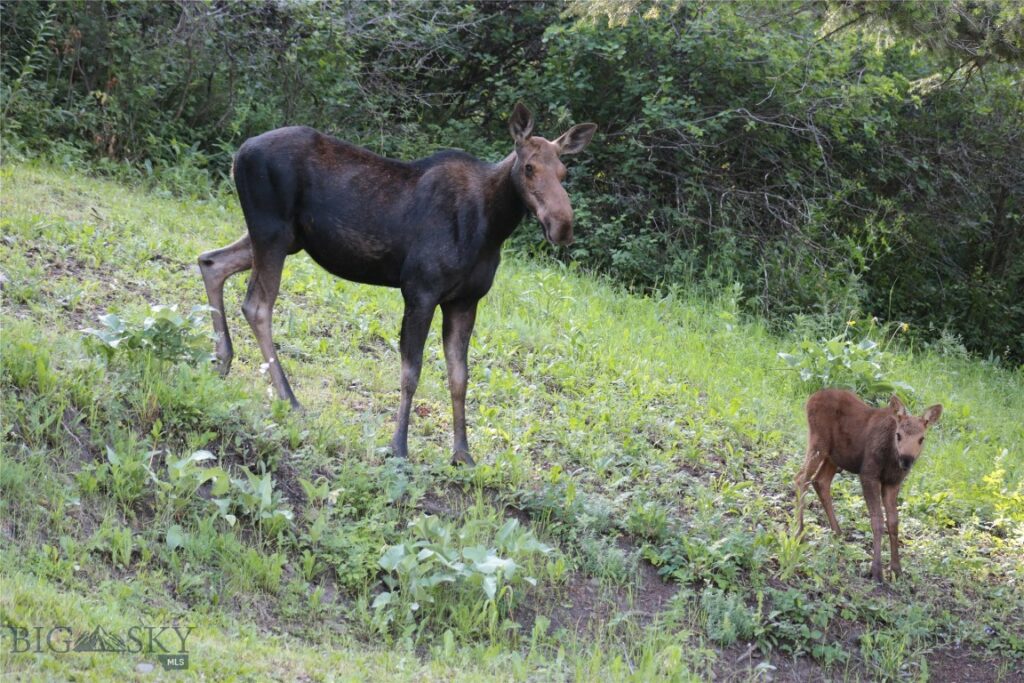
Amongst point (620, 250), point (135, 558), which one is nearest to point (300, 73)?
point (620, 250)

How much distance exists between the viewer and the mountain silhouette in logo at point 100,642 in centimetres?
497

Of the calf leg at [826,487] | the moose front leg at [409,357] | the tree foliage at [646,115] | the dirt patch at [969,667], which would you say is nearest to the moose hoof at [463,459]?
the moose front leg at [409,357]

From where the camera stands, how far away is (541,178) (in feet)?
25.7

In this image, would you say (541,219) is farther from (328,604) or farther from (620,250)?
(620,250)

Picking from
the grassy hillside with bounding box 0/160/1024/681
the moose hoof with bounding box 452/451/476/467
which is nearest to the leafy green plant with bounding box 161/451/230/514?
the grassy hillside with bounding box 0/160/1024/681

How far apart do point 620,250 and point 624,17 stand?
5.87 meters

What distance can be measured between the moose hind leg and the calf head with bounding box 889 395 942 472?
163 inches

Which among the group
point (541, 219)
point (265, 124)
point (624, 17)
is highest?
point (624, 17)

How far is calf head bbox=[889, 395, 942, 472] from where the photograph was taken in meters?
7.49

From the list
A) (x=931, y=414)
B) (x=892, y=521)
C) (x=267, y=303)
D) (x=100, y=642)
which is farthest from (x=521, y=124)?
(x=100, y=642)

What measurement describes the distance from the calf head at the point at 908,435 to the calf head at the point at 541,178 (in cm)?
250

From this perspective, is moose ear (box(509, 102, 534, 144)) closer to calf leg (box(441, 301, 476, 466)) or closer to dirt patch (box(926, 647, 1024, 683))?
calf leg (box(441, 301, 476, 466))

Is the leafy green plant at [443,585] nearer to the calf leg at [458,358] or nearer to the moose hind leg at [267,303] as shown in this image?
the calf leg at [458,358]

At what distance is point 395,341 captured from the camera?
34.8 feet
